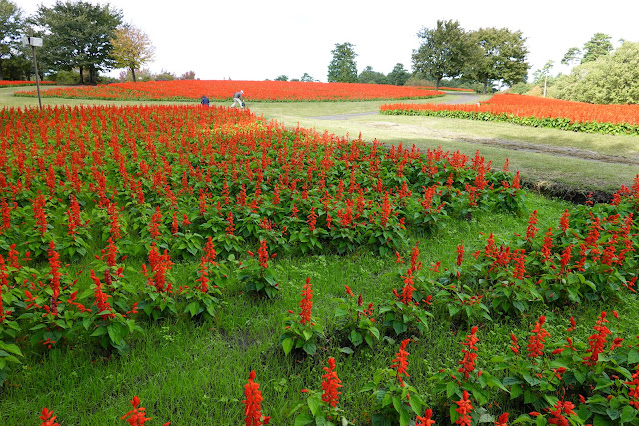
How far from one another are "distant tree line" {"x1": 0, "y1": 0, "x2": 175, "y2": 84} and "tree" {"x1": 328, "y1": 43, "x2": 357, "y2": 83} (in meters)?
32.9

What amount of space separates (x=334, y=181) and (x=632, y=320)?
4913 mm

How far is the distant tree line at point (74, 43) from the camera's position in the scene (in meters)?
43.1

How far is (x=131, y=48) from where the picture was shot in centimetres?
4175

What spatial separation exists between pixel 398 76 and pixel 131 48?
186 ft

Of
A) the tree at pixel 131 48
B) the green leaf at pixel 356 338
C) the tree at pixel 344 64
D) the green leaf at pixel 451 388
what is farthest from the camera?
the tree at pixel 344 64

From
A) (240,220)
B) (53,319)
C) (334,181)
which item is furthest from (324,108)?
(53,319)

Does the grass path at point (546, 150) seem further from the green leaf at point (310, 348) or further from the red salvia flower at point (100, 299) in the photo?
the red salvia flower at point (100, 299)

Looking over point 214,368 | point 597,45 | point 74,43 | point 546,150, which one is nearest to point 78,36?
point 74,43

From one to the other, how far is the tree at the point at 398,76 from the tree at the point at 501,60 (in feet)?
73.4

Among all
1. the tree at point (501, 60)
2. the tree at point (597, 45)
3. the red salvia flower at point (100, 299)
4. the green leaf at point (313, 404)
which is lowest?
the green leaf at point (313, 404)

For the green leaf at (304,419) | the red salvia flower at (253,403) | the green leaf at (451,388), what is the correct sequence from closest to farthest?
the red salvia flower at (253,403) < the green leaf at (304,419) < the green leaf at (451,388)

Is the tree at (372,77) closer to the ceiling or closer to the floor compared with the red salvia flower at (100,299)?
closer to the ceiling

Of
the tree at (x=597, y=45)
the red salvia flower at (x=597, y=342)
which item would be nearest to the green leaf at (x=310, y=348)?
the red salvia flower at (x=597, y=342)

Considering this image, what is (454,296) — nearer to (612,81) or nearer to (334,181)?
(334,181)
